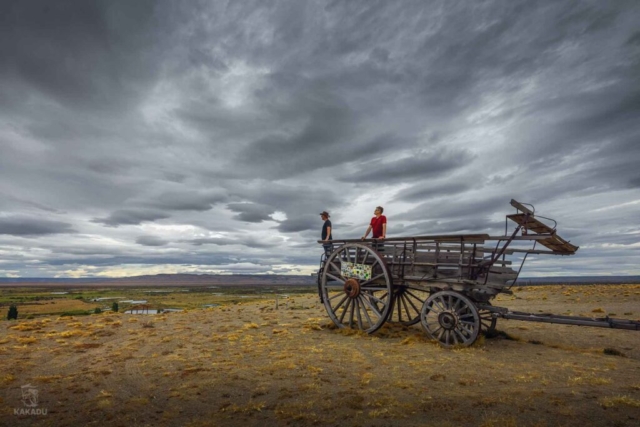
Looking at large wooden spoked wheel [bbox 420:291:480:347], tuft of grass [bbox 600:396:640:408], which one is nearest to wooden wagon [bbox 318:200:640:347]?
large wooden spoked wheel [bbox 420:291:480:347]

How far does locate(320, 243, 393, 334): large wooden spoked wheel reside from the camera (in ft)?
39.4

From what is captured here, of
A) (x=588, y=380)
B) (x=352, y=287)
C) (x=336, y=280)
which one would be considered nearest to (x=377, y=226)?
(x=352, y=287)

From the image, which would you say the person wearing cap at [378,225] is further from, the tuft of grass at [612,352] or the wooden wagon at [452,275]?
the tuft of grass at [612,352]

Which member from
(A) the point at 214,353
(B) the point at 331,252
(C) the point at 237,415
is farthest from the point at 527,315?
(A) the point at 214,353

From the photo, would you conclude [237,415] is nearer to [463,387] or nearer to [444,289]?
[463,387]

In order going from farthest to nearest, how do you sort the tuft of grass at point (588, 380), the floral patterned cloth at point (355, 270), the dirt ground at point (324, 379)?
the floral patterned cloth at point (355, 270) → the tuft of grass at point (588, 380) → the dirt ground at point (324, 379)

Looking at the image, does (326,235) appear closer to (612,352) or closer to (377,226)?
(377,226)

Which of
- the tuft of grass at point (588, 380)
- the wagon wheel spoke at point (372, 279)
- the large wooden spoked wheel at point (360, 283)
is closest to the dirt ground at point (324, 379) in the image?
the tuft of grass at point (588, 380)

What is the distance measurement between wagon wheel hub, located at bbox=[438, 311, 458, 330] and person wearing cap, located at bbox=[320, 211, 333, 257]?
5.21m


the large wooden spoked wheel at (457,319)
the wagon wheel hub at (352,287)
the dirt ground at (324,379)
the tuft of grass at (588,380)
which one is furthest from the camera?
the wagon wheel hub at (352,287)

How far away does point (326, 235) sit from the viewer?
47.5 ft

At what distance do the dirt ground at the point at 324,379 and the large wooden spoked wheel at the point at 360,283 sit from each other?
2.32 feet

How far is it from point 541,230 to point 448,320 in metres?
3.69

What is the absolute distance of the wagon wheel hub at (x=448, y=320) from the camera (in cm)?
1029
